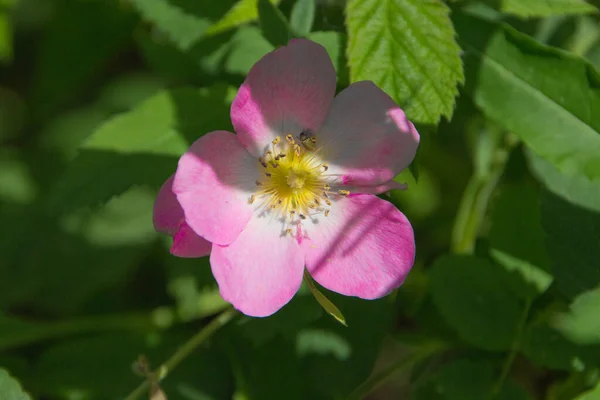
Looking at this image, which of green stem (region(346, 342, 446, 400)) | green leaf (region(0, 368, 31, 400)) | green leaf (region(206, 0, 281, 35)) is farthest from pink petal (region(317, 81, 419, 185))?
green leaf (region(0, 368, 31, 400))

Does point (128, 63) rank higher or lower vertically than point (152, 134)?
lower

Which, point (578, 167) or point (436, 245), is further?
point (436, 245)

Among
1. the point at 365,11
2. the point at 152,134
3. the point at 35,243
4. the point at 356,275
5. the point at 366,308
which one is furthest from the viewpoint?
the point at 35,243

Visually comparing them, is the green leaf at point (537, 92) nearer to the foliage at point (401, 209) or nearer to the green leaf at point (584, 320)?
the foliage at point (401, 209)

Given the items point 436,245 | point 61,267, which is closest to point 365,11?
point 436,245

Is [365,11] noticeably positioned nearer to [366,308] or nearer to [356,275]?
[356,275]

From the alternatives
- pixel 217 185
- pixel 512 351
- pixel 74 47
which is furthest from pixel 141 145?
pixel 74 47
